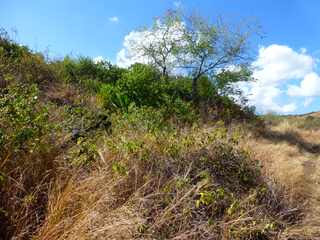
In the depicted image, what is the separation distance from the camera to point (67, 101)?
959 cm

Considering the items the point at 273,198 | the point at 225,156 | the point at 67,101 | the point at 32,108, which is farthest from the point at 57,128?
the point at 67,101

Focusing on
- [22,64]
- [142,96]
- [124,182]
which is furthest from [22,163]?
[142,96]

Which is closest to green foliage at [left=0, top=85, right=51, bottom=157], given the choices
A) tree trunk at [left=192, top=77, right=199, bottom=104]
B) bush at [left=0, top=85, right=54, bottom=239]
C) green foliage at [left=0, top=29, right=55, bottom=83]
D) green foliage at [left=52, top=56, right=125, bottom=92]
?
bush at [left=0, top=85, right=54, bottom=239]

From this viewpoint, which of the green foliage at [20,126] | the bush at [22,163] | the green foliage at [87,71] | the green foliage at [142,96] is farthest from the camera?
the green foliage at [87,71]

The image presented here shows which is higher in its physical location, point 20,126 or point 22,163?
point 20,126

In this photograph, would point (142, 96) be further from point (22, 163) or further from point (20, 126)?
point (22, 163)

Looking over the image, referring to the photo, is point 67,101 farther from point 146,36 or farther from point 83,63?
point 146,36

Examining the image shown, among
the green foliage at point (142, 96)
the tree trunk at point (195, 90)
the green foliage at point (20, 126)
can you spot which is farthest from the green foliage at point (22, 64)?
the tree trunk at point (195, 90)

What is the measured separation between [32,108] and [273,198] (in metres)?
3.41

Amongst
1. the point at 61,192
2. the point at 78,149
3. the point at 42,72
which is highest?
the point at 42,72

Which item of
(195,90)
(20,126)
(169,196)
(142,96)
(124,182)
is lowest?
(169,196)

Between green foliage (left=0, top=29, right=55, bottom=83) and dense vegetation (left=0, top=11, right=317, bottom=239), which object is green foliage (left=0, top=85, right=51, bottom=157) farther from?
green foliage (left=0, top=29, right=55, bottom=83)

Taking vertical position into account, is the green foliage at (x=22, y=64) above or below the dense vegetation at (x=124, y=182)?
above

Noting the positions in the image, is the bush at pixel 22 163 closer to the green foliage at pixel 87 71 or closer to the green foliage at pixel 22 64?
the green foliage at pixel 22 64
